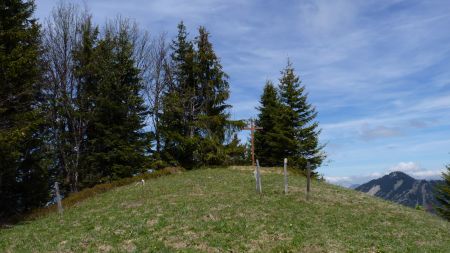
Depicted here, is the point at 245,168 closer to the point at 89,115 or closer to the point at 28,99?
the point at 89,115

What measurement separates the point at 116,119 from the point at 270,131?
59.2 ft

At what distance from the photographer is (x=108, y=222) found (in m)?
16.0

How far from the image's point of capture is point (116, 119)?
38125 mm

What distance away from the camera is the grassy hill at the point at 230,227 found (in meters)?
12.8

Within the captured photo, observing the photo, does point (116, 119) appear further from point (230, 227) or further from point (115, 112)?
point (230, 227)

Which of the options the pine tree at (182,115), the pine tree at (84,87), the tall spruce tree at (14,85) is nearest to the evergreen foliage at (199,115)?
the pine tree at (182,115)

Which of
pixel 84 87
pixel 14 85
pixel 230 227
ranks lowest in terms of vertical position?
pixel 230 227

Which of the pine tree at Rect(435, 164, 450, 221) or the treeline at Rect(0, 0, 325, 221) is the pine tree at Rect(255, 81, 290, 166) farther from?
the pine tree at Rect(435, 164, 450, 221)

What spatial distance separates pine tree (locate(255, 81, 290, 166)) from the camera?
140ft

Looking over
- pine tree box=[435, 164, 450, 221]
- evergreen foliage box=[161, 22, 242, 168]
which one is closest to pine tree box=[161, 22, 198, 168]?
evergreen foliage box=[161, 22, 242, 168]

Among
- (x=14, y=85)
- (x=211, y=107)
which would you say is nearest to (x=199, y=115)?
(x=211, y=107)

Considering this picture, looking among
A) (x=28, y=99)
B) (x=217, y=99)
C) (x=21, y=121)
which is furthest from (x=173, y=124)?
(x=21, y=121)

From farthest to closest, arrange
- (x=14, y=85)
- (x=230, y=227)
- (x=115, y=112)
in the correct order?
1. (x=115, y=112)
2. (x=14, y=85)
3. (x=230, y=227)

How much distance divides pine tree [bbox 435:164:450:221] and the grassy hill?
18.7 m
